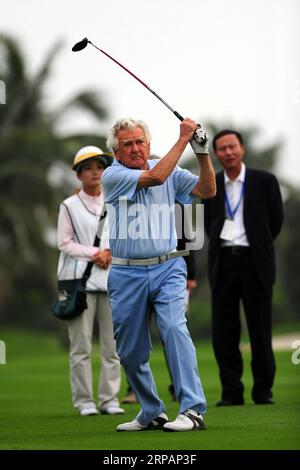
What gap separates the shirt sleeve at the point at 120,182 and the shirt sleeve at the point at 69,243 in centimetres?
222

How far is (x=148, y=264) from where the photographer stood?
848 cm

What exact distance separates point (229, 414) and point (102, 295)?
1.79 m

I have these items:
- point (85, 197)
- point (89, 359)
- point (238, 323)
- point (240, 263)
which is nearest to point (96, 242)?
point (85, 197)

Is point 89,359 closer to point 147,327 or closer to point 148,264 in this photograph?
point 147,327

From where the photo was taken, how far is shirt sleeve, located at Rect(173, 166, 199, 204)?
8555 mm

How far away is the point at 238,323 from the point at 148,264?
3.17 m

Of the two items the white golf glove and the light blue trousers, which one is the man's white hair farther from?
the light blue trousers

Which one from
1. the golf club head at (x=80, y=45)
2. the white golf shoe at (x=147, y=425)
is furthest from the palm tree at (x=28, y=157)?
the white golf shoe at (x=147, y=425)

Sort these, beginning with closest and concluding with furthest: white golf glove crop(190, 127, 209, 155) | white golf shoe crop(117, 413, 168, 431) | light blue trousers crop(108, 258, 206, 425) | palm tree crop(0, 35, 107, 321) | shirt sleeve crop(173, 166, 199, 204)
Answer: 1. white golf glove crop(190, 127, 209, 155)
2. light blue trousers crop(108, 258, 206, 425)
3. shirt sleeve crop(173, 166, 199, 204)
4. white golf shoe crop(117, 413, 168, 431)
5. palm tree crop(0, 35, 107, 321)

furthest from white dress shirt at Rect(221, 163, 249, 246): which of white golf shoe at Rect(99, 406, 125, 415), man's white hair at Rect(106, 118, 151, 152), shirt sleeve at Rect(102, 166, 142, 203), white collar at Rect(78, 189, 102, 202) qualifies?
shirt sleeve at Rect(102, 166, 142, 203)

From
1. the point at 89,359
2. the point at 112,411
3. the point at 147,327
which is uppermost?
the point at 147,327

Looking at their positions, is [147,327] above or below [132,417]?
above

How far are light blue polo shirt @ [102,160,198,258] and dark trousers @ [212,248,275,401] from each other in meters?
2.72

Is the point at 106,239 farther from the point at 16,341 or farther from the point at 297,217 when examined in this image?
the point at 297,217
